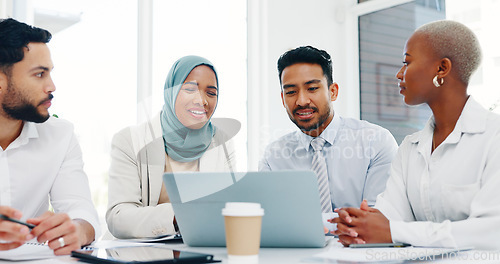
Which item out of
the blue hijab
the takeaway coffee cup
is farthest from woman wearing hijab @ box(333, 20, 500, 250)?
the blue hijab

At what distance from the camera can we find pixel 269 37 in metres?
3.94

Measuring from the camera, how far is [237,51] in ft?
12.9

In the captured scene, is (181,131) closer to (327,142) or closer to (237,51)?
(327,142)

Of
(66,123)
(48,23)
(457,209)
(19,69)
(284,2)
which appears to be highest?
(284,2)

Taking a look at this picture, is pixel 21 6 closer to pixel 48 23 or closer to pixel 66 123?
pixel 48 23

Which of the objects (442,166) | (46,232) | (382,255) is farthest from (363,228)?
(46,232)

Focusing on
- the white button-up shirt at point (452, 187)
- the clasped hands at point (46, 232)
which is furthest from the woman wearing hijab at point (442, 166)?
the clasped hands at point (46, 232)

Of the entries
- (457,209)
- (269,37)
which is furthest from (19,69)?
(269,37)

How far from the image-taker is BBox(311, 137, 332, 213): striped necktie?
1848 millimetres

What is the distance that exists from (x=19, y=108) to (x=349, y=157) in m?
1.25

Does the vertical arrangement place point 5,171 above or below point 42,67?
below

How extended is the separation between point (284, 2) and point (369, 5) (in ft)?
2.57

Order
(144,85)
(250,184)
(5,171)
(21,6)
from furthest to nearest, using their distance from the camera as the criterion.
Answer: (144,85)
(21,6)
(5,171)
(250,184)

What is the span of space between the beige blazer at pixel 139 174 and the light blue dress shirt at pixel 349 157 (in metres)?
0.27
